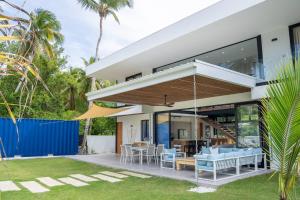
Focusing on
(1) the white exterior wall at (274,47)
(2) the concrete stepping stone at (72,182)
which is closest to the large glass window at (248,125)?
(1) the white exterior wall at (274,47)

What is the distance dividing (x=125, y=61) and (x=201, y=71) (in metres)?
9.68

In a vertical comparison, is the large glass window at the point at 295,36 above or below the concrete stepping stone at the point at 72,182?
above

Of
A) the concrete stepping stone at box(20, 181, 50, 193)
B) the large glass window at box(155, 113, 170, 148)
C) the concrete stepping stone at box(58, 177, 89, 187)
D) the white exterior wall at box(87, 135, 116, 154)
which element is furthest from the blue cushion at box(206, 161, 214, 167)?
the white exterior wall at box(87, 135, 116, 154)

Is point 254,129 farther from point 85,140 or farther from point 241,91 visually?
point 85,140

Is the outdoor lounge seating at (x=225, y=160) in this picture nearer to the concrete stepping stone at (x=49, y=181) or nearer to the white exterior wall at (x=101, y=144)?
the concrete stepping stone at (x=49, y=181)

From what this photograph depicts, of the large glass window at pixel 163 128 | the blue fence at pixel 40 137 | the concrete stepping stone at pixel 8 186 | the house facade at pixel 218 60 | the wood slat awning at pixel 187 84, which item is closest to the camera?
the concrete stepping stone at pixel 8 186

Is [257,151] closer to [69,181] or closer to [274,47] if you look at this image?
[274,47]

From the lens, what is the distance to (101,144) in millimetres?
22016

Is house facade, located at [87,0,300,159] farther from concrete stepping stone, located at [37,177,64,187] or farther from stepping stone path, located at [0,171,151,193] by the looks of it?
concrete stepping stone, located at [37,177,64,187]

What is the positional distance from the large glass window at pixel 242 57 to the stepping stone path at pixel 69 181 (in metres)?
6.13

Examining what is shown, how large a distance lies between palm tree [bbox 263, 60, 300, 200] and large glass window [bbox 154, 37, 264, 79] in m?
9.01

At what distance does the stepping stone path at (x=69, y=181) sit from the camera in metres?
8.16

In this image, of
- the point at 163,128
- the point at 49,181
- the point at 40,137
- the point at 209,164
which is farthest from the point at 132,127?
the point at 209,164

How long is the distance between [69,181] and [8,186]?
6.17 ft
